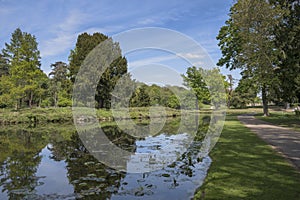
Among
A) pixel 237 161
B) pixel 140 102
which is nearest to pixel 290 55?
pixel 237 161

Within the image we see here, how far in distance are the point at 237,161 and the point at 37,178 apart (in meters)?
5.93

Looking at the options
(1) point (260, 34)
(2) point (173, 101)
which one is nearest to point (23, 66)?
(2) point (173, 101)

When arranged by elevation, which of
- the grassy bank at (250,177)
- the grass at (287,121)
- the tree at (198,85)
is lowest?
the grassy bank at (250,177)

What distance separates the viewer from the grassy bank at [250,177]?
198 inches

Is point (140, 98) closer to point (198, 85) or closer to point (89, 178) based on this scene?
point (198, 85)

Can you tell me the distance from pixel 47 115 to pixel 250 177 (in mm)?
28796

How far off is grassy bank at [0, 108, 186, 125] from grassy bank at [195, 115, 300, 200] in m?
25.9

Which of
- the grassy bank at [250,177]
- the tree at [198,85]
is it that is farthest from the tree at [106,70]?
the grassy bank at [250,177]

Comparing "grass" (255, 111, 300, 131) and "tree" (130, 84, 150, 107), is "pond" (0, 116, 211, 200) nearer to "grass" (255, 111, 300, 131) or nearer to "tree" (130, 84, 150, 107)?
"grass" (255, 111, 300, 131)

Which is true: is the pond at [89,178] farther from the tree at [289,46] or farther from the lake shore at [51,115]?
the lake shore at [51,115]

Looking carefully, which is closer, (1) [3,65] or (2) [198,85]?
(2) [198,85]

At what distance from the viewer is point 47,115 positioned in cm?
3064

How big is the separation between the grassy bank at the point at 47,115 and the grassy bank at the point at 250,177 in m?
25.9

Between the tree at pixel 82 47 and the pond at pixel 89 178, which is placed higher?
the tree at pixel 82 47
